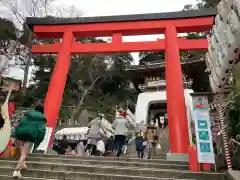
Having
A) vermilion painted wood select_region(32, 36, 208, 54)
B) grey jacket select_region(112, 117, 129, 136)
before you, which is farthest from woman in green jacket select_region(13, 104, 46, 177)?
vermilion painted wood select_region(32, 36, 208, 54)

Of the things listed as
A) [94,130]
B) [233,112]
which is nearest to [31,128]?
[233,112]

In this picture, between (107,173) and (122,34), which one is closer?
(107,173)

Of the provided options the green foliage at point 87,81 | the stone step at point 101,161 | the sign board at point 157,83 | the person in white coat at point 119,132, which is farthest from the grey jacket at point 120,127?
the green foliage at point 87,81

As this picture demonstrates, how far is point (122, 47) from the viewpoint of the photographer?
940 cm

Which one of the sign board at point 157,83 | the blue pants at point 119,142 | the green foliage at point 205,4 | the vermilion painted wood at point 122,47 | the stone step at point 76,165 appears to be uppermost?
the green foliage at point 205,4

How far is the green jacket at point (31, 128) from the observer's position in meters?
4.37

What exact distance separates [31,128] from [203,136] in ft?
10.3

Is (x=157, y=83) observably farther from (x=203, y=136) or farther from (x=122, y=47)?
(x=203, y=136)

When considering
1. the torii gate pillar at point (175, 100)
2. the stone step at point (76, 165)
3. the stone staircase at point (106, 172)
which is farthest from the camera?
the torii gate pillar at point (175, 100)

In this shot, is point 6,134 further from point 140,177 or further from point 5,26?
point 5,26

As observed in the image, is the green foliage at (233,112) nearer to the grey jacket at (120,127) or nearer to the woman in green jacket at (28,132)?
the grey jacket at (120,127)

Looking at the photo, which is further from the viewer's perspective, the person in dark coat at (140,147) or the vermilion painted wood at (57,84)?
the person in dark coat at (140,147)

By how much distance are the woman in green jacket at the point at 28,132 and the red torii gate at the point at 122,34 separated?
12.2 feet

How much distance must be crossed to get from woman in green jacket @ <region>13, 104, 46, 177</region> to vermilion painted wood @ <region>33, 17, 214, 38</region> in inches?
229
